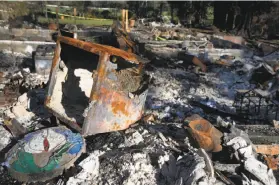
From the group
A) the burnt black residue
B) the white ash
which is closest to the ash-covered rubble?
the white ash

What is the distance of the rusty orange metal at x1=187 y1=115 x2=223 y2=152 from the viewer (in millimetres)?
5070

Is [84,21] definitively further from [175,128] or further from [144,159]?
[144,159]

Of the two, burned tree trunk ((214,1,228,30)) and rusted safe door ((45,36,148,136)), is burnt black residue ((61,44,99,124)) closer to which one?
rusted safe door ((45,36,148,136))

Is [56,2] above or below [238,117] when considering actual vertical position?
above

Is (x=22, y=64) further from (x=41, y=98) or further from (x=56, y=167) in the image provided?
(x=56, y=167)

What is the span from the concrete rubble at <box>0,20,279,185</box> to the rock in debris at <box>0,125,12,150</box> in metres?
0.02

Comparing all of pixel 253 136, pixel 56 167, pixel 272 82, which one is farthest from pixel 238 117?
pixel 56 167

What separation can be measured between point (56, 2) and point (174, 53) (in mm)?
10801

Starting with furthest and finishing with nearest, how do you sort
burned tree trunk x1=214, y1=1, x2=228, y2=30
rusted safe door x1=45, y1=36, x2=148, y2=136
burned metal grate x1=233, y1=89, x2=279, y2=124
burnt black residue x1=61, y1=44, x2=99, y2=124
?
burned tree trunk x1=214, y1=1, x2=228, y2=30 → burned metal grate x1=233, y1=89, x2=279, y2=124 → burnt black residue x1=61, y1=44, x2=99, y2=124 → rusted safe door x1=45, y1=36, x2=148, y2=136

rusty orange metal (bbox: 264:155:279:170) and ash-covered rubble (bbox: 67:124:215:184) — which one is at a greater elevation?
ash-covered rubble (bbox: 67:124:215:184)

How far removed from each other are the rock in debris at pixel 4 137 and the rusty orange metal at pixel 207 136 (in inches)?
125

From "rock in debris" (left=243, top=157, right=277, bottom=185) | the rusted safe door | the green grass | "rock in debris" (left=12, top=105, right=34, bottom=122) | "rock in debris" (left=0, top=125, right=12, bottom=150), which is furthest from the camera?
the green grass

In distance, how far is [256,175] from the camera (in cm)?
447

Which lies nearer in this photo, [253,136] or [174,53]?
[253,136]
